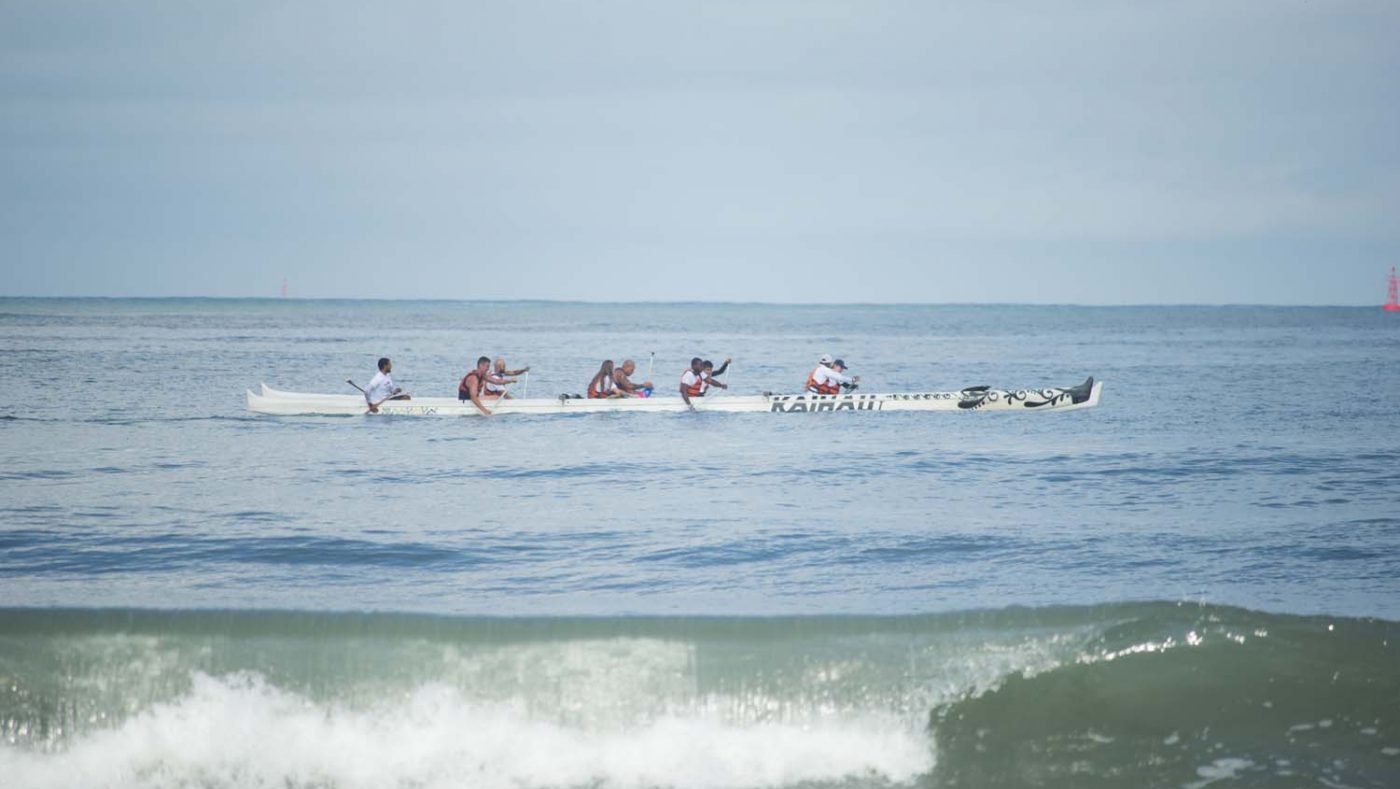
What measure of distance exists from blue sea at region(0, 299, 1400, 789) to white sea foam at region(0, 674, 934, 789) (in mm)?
22

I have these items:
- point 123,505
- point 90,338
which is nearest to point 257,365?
point 90,338

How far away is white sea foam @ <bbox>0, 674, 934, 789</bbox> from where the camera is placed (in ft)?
26.2

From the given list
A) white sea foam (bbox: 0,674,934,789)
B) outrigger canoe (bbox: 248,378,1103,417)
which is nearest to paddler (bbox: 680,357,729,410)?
outrigger canoe (bbox: 248,378,1103,417)

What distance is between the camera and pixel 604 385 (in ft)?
88.2

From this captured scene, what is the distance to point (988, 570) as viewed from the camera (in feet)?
40.1

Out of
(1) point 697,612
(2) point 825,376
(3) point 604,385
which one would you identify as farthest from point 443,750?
(2) point 825,376

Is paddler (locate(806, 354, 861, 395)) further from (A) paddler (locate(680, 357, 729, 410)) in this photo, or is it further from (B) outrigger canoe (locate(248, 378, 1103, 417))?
(A) paddler (locate(680, 357, 729, 410))

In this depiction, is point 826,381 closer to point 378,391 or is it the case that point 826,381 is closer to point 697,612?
point 378,391

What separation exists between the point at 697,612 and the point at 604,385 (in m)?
16.7

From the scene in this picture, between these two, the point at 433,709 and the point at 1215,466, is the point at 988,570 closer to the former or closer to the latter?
the point at 433,709

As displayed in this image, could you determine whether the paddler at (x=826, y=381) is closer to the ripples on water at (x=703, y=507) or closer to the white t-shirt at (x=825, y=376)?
the white t-shirt at (x=825, y=376)

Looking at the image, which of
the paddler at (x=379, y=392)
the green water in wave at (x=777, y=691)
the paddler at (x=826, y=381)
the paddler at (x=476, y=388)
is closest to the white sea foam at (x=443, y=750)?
the green water in wave at (x=777, y=691)

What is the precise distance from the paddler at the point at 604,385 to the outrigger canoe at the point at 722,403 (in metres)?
0.38

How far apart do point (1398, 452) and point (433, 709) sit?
1909 centimetres
